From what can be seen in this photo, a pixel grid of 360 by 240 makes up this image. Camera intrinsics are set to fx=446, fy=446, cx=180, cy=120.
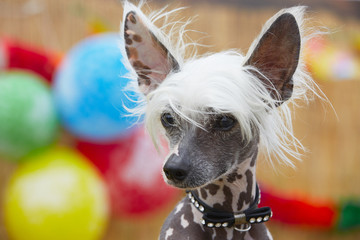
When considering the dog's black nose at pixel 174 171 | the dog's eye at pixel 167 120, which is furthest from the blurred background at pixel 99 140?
the dog's black nose at pixel 174 171

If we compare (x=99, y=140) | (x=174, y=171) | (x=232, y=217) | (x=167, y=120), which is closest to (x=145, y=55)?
(x=167, y=120)

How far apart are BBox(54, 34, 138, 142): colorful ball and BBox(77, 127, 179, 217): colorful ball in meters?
0.18

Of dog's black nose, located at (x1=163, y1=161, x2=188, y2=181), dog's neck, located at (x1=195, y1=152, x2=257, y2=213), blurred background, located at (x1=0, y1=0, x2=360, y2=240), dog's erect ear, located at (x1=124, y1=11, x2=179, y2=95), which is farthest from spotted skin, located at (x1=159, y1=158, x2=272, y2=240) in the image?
blurred background, located at (x1=0, y1=0, x2=360, y2=240)

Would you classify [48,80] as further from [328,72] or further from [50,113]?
[328,72]

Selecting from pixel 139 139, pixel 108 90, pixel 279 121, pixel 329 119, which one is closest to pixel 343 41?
pixel 329 119

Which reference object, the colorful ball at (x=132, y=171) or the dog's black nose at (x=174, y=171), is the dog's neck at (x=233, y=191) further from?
the colorful ball at (x=132, y=171)

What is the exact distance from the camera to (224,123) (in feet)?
2.72

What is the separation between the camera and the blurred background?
2078 mm

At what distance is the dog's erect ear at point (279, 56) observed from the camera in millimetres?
807

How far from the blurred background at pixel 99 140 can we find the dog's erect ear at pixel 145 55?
481mm

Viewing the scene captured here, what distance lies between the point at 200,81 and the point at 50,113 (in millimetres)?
1530

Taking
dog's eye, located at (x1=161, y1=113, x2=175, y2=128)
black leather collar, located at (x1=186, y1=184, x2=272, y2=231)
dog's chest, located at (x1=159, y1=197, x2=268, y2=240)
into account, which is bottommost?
dog's chest, located at (x1=159, y1=197, x2=268, y2=240)

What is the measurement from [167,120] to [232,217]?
0.73ft

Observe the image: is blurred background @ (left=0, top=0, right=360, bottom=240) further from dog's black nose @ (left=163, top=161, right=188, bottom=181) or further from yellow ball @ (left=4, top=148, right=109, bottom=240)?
dog's black nose @ (left=163, top=161, right=188, bottom=181)
